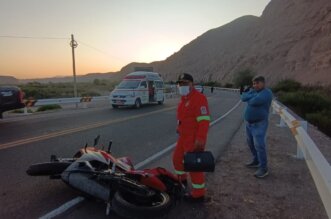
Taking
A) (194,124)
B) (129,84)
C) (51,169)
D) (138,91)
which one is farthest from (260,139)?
(129,84)

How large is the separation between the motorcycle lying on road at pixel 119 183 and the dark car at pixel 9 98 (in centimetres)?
936

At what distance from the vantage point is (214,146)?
10.3m

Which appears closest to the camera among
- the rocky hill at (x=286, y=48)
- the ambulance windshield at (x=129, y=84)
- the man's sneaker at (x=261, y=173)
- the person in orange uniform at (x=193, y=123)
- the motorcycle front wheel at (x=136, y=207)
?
the motorcycle front wheel at (x=136, y=207)

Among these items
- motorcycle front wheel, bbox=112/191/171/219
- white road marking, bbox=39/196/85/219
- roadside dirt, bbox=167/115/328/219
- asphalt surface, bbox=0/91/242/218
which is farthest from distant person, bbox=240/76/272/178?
white road marking, bbox=39/196/85/219

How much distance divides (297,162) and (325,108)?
50.6 feet

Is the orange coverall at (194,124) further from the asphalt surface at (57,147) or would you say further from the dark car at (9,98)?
the dark car at (9,98)

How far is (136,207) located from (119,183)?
1.50ft

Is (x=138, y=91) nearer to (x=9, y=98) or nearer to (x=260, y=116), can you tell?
(x=9, y=98)

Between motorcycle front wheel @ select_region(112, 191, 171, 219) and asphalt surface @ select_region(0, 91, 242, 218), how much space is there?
1.67ft

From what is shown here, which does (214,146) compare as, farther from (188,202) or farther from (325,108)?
(325,108)

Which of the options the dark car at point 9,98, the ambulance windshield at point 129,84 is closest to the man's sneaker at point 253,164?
the dark car at point 9,98

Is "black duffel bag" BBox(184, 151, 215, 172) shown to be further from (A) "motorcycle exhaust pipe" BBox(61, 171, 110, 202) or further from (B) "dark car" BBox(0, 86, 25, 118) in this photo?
(B) "dark car" BBox(0, 86, 25, 118)

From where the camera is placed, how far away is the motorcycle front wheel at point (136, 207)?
447 centimetres

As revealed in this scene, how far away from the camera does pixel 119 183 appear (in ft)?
15.8
